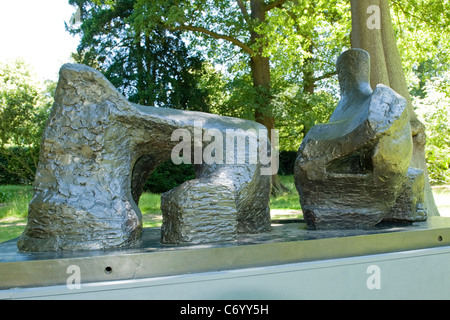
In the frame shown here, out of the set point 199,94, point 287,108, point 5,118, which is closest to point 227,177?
point 287,108

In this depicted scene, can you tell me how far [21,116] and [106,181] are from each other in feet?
41.3

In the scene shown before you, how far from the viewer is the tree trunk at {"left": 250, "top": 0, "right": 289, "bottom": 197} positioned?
13.2m

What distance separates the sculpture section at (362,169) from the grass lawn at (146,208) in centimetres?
403

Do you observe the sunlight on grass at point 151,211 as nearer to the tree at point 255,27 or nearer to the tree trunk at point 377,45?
the tree at point 255,27

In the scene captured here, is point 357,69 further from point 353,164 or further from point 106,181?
point 106,181

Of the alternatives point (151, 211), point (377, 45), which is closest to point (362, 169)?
point (377, 45)

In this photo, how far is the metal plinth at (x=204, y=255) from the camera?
2.82 meters

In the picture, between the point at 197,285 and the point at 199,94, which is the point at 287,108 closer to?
the point at 199,94

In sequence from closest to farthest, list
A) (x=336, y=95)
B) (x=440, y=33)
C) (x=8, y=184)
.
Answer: (x=440, y=33) → (x=336, y=95) → (x=8, y=184)

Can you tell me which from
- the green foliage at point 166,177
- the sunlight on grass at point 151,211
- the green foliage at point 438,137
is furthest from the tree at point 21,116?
the green foliage at point 438,137

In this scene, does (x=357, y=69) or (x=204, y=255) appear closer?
(x=204, y=255)

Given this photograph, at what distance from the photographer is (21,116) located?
1475 centimetres
